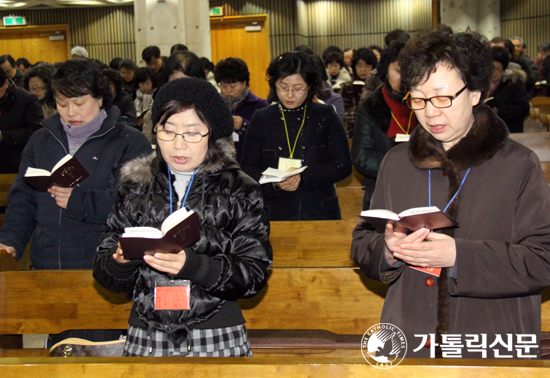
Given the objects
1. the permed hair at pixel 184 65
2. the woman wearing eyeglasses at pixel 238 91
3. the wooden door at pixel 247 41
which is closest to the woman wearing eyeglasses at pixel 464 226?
the permed hair at pixel 184 65

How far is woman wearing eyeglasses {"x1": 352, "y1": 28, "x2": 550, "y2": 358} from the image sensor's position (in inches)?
67.7

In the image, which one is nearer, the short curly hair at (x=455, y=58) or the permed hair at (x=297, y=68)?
the short curly hair at (x=455, y=58)

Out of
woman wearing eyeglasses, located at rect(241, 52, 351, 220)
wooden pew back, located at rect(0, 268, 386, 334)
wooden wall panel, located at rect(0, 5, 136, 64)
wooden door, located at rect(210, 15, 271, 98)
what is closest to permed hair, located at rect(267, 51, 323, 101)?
woman wearing eyeglasses, located at rect(241, 52, 351, 220)

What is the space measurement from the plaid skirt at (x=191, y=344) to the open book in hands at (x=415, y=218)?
638 millimetres

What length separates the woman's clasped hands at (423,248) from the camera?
5.53ft

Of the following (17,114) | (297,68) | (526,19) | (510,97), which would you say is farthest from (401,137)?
(526,19)

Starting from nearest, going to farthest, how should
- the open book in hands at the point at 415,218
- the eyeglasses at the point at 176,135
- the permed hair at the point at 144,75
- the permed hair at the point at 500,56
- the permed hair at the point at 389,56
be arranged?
the open book in hands at the point at 415,218
the eyeglasses at the point at 176,135
the permed hair at the point at 389,56
the permed hair at the point at 500,56
the permed hair at the point at 144,75

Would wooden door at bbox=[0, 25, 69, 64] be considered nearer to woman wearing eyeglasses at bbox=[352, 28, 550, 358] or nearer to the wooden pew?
the wooden pew

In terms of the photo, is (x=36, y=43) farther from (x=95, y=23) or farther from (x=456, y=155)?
(x=456, y=155)

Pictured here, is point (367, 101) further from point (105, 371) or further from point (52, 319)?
point (105, 371)

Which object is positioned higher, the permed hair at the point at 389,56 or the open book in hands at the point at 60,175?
the permed hair at the point at 389,56

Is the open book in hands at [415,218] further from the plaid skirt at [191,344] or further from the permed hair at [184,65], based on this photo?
the permed hair at [184,65]

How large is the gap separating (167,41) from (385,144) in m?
5.76

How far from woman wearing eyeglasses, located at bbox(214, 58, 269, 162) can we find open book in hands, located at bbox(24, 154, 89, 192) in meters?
1.93
